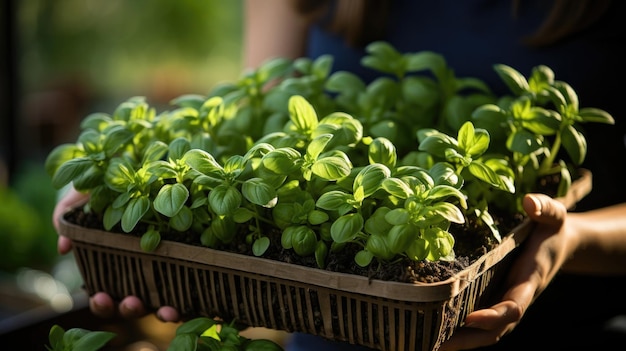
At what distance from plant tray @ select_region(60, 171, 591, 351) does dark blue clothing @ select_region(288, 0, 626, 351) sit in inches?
14.1

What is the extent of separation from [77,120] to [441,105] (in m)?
2.40

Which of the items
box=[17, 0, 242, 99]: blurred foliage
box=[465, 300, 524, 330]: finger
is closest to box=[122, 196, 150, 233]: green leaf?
box=[465, 300, 524, 330]: finger

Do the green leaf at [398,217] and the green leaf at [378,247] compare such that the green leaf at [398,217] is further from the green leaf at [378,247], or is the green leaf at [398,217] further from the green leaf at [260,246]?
the green leaf at [260,246]

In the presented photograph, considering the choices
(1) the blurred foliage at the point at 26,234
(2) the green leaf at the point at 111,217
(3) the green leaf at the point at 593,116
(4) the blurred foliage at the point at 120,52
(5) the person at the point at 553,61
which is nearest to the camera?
(2) the green leaf at the point at 111,217

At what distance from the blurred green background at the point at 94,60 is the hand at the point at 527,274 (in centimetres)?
163

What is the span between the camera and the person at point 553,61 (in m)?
0.95

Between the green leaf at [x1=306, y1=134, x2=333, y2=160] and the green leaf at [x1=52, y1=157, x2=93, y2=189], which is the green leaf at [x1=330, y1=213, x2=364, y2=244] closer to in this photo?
the green leaf at [x1=306, y1=134, x2=333, y2=160]

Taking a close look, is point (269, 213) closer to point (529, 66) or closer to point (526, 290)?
point (526, 290)

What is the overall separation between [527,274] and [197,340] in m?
0.34

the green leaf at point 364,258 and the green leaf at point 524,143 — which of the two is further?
the green leaf at point 524,143

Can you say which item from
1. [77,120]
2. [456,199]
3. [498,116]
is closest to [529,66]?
[498,116]

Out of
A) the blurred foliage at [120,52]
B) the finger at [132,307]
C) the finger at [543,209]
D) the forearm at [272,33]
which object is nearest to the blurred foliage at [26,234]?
the forearm at [272,33]

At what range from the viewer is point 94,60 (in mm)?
3250

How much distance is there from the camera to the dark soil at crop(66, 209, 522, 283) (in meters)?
0.59
